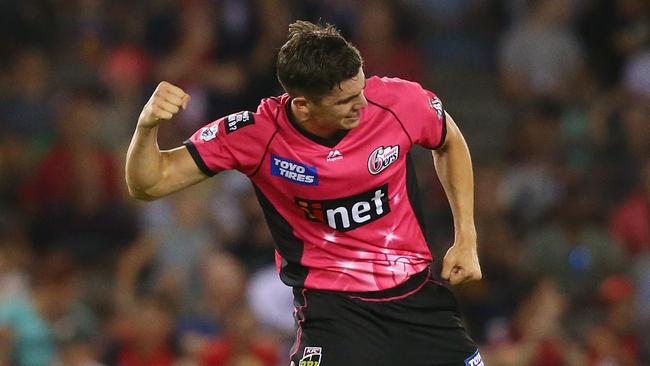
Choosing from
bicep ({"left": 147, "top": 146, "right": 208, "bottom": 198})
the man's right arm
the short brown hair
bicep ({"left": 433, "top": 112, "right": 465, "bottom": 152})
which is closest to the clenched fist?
the man's right arm

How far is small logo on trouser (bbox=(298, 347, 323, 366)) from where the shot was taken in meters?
4.77

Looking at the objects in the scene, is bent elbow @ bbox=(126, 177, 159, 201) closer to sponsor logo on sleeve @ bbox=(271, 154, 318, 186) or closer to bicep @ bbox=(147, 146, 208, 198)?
bicep @ bbox=(147, 146, 208, 198)

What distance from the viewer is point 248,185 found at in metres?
10.0

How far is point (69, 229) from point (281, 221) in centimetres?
510

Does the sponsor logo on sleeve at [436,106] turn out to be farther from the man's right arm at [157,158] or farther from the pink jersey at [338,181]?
the man's right arm at [157,158]

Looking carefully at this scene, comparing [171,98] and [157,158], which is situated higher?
[171,98]

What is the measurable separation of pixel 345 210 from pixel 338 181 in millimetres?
115

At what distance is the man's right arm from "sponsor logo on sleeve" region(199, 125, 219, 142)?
8 cm

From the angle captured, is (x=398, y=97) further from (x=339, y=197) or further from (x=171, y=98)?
(x=171, y=98)

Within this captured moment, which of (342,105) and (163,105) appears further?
(342,105)

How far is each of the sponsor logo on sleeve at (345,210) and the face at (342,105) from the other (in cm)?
28

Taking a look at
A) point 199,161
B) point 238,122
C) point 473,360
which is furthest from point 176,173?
point 473,360

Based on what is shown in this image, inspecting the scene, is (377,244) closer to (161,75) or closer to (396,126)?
(396,126)

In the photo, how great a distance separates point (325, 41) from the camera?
Result: 15.4ft
